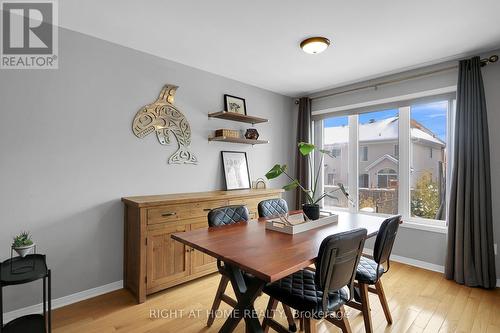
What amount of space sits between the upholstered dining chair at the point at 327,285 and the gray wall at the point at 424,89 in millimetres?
2143

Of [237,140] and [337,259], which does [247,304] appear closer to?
[337,259]

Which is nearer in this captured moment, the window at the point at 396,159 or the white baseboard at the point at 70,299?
the white baseboard at the point at 70,299

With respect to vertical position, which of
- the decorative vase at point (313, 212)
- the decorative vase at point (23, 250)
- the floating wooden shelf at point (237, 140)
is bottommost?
the decorative vase at point (23, 250)

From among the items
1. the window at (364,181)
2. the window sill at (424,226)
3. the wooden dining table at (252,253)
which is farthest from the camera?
the window at (364,181)

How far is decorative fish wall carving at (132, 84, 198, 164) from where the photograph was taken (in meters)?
2.79

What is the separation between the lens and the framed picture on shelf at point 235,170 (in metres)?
3.55

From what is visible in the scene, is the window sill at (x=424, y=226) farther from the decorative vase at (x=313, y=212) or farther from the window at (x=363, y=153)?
the decorative vase at (x=313, y=212)

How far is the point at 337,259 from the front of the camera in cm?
139

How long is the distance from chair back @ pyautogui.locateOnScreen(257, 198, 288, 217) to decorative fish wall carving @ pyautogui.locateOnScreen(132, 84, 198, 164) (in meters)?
1.15

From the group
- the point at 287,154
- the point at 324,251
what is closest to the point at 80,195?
the point at 324,251

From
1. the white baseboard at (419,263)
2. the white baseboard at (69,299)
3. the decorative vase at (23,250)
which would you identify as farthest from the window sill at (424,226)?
the decorative vase at (23,250)

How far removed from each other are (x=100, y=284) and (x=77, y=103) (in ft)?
5.78

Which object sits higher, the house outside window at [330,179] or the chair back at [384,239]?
the house outside window at [330,179]

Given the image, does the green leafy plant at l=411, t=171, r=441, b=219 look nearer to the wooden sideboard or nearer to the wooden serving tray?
the wooden serving tray
